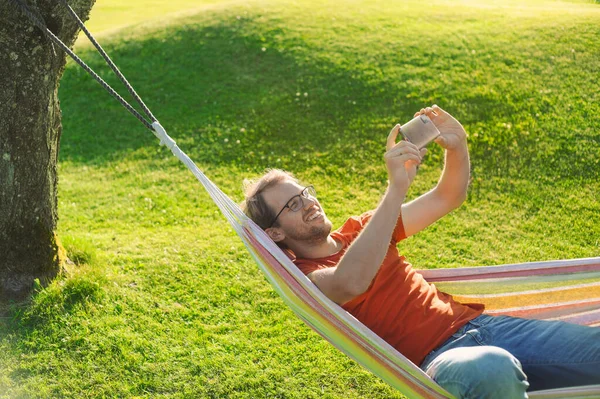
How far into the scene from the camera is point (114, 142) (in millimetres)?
7570

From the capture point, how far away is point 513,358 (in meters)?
2.24

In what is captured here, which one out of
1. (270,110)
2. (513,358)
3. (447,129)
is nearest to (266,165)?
(270,110)

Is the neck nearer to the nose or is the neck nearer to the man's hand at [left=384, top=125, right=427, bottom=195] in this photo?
the nose

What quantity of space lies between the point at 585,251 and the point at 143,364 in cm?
328

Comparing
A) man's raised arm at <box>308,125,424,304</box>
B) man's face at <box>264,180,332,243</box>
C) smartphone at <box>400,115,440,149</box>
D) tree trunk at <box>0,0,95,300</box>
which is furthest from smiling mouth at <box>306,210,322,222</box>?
tree trunk at <box>0,0,95,300</box>

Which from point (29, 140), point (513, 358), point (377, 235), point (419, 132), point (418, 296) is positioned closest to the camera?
point (513, 358)

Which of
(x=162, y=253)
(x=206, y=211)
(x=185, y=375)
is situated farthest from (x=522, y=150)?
(x=185, y=375)

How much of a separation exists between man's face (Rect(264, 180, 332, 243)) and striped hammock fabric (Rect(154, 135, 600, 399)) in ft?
0.45

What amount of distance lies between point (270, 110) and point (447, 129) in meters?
4.84

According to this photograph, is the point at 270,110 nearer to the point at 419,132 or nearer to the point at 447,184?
the point at 447,184

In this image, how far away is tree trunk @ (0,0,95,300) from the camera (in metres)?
3.46

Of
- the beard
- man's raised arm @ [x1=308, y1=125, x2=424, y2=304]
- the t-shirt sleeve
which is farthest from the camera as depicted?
the t-shirt sleeve

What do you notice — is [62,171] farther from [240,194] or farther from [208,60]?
[208,60]

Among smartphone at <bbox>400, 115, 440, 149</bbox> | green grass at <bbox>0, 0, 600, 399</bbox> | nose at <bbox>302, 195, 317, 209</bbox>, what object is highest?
smartphone at <bbox>400, 115, 440, 149</bbox>
